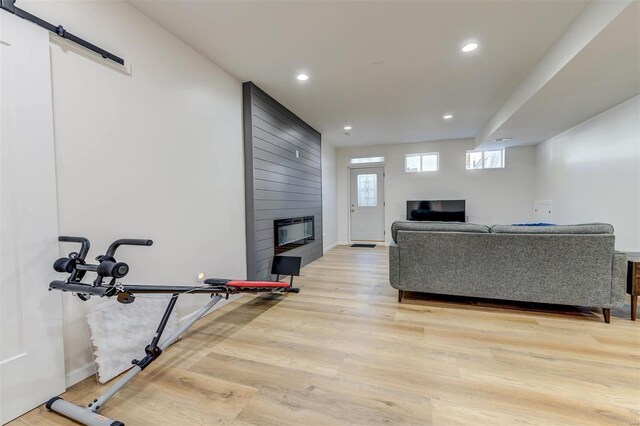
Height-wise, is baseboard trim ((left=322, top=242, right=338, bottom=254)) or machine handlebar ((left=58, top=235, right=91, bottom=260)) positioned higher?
machine handlebar ((left=58, top=235, right=91, bottom=260))

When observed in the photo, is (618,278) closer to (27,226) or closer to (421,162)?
(27,226)

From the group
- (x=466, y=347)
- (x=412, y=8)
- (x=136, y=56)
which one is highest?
(x=412, y=8)

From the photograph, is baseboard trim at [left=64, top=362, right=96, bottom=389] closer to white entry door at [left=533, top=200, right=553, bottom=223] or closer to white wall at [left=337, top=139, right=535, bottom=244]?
white wall at [left=337, top=139, right=535, bottom=244]

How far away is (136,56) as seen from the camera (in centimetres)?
199

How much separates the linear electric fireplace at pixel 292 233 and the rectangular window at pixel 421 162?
3191 millimetres

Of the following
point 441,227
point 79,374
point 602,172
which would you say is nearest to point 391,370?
point 441,227

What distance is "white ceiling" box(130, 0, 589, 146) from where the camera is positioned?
2.00 metres

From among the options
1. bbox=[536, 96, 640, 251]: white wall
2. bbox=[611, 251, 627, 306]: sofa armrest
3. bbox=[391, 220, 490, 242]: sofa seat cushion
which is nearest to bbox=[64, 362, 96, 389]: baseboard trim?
bbox=[391, 220, 490, 242]: sofa seat cushion

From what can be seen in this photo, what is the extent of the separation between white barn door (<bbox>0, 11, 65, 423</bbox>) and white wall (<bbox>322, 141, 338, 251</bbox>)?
480 centimetres

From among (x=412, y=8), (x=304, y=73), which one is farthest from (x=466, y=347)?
(x=304, y=73)

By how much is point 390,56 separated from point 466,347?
8.81 ft

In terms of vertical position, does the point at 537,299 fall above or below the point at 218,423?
above

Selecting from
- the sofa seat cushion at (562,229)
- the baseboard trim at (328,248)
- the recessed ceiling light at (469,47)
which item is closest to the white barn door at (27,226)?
the recessed ceiling light at (469,47)

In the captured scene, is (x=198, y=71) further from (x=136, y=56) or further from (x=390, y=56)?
(x=390, y=56)
